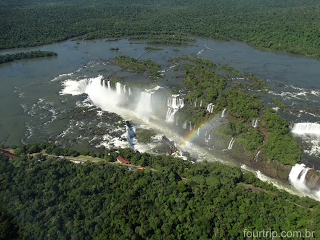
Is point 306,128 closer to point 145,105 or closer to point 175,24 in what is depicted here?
point 145,105

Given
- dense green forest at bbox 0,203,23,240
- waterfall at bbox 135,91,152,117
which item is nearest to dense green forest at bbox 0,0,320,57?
waterfall at bbox 135,91,152,117

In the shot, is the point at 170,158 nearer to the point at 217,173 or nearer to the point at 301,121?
the point at 217,173

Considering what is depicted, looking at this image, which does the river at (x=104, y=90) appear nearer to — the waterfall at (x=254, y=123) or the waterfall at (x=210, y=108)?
the waterfall at (x=210, y=108)

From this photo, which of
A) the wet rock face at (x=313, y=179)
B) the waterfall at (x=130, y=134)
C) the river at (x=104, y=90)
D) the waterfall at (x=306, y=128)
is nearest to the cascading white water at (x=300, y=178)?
the wet rock face at (x=313, y=179)

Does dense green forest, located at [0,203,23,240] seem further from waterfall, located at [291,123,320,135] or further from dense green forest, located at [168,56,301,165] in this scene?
waterfall, located at [291,123,320,135]

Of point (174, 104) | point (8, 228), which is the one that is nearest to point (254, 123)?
point (174, 104)

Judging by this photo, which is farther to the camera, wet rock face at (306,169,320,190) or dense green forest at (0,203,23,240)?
wet rock face at (306,169,320,190)
